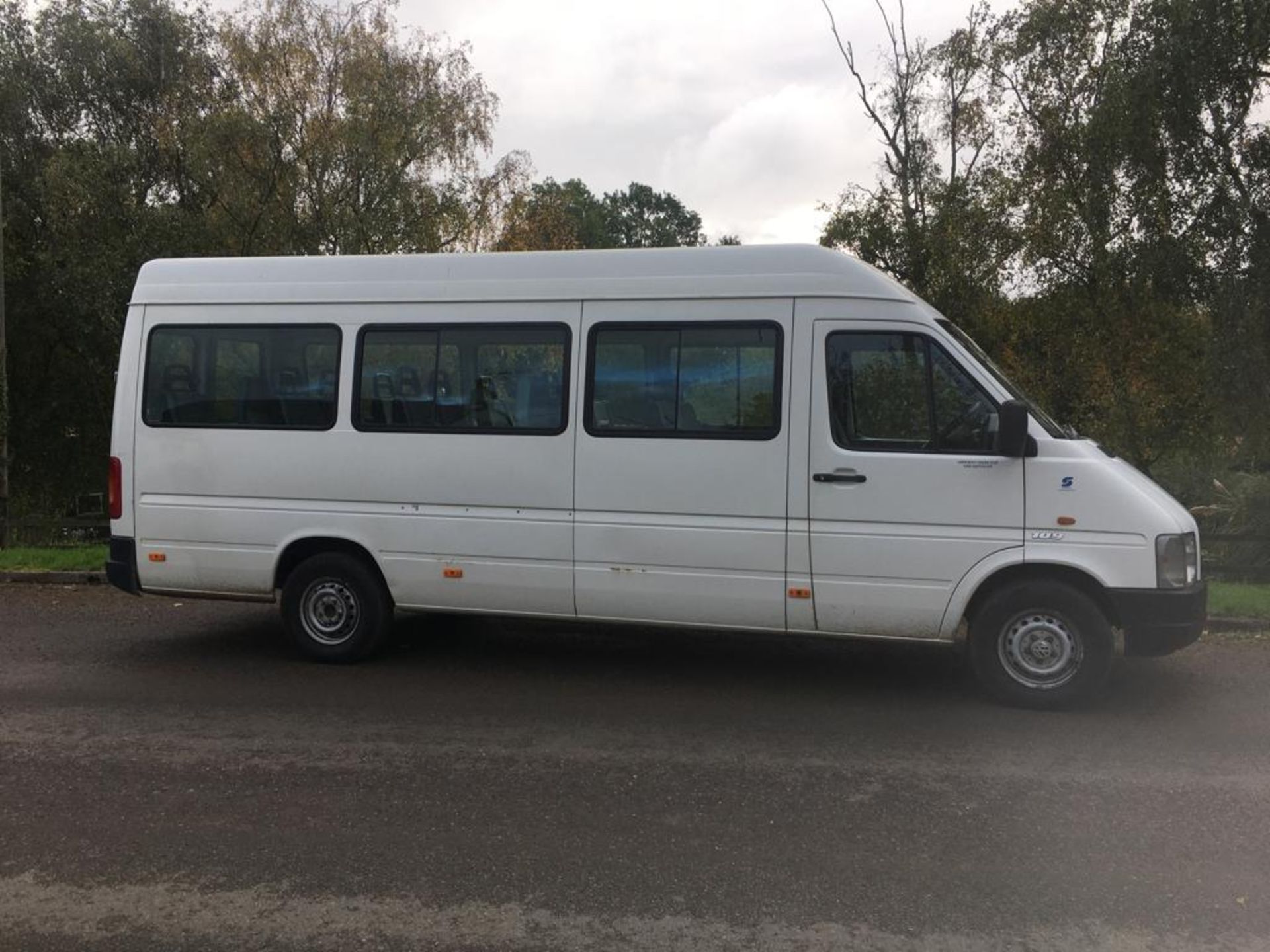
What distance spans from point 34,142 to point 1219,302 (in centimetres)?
2154

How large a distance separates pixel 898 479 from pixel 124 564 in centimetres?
530

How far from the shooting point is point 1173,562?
5973 mm

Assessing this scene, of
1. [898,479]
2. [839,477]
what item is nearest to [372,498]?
[839,477]

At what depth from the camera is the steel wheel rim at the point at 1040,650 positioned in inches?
243

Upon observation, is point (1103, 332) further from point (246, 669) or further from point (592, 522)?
point (246, 669)

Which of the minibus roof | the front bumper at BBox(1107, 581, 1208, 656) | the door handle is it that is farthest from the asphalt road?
the minibus roof

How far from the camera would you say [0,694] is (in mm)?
6629

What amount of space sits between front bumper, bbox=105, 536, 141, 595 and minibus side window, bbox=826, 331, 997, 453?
193 inches

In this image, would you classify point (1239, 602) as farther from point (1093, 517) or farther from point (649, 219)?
point (649, 219)

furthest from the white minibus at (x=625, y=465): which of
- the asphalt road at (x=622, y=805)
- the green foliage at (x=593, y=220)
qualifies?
the green foliage at (x=593, y=220)

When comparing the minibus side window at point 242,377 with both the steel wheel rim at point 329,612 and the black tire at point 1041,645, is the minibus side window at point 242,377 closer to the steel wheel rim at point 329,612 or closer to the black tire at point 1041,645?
the steel wheel rim at point 329,612

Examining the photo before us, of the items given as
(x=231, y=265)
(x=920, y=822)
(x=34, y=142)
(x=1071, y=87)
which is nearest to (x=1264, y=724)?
(x=920, y=822)

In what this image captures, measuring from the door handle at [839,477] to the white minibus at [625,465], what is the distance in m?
0.01

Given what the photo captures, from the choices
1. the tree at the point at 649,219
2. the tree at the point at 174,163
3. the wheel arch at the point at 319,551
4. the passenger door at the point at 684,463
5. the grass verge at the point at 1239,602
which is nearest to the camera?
the passenger door at the point at 684,463
